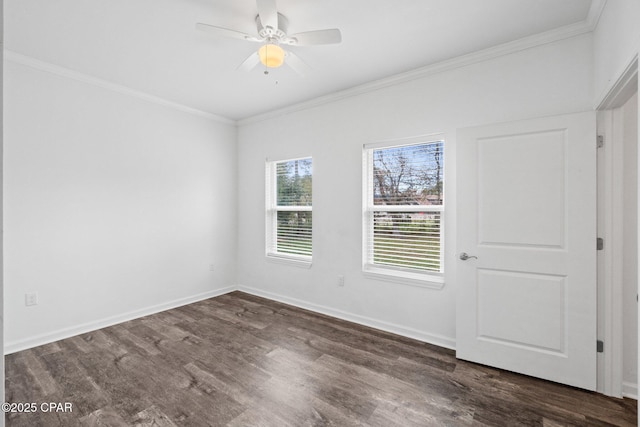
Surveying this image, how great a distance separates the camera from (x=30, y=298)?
2.96m


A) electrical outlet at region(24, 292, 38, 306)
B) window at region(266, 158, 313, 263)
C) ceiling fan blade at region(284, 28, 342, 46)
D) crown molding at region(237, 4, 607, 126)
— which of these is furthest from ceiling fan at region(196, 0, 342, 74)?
electrical outlet at region(24, 292, 38, 306)

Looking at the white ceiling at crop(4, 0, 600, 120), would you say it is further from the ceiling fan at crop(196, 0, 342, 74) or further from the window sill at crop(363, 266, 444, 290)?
the window sill at crop(363, 266, 444, 290)

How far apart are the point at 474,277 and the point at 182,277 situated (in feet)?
11.5

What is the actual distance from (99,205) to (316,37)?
2.90 m

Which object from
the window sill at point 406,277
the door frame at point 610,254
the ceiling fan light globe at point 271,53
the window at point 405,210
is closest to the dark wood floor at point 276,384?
the door frame at point 610,254

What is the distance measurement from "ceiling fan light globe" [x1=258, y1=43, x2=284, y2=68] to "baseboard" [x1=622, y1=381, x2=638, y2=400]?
3418 mm

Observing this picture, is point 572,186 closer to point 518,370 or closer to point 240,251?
point 518,370

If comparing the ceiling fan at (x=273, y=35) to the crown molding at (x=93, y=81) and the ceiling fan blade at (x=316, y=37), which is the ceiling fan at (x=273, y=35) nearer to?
the ceiling fan blade at (x=316, y=37)

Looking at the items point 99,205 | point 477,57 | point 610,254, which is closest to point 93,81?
point 99,205

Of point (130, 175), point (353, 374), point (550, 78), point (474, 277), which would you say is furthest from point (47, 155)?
point (550, 78)

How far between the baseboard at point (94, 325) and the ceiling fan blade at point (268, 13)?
3414 mm

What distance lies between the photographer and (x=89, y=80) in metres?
3.30

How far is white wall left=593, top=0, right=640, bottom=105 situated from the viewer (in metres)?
1.63

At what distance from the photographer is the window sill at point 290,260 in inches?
160
